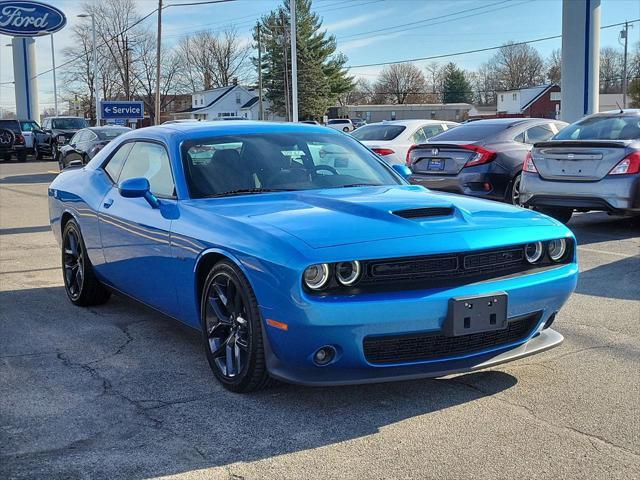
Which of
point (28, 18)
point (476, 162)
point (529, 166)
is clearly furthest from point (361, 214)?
point (28, 18)

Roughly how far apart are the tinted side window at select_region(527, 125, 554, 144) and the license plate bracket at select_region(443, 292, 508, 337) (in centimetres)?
805

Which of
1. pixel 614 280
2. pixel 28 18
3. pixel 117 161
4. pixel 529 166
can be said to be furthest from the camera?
pixel 28 18

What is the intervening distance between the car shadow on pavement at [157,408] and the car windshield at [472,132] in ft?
21.7

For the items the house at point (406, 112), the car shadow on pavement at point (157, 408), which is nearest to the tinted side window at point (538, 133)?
the car shadow on pavement at point (157, 408)

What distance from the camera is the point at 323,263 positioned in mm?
3426

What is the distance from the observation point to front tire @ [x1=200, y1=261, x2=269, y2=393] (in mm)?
3732

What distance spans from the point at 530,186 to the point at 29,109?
149 ft

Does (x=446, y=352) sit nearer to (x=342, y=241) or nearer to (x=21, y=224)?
(x=342, y=241)

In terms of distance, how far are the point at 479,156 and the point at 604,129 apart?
1.64 m

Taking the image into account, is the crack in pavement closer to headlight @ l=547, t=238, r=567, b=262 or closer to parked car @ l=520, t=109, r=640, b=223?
headlight @ l=547, t=238, r=567, b=262

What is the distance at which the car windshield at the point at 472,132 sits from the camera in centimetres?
1068

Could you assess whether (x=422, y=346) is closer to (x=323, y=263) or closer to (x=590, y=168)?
(x=323, y=263)

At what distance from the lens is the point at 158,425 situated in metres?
3.60

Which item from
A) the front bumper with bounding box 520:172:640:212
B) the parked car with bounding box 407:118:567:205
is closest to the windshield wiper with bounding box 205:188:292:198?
the front bumper with bounding box 520:172:640:212
